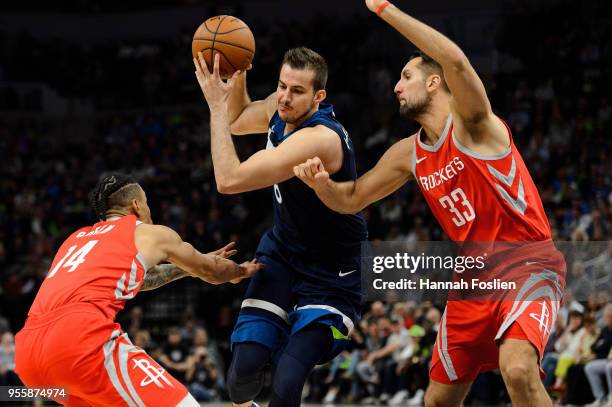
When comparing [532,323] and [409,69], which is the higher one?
[409,69]

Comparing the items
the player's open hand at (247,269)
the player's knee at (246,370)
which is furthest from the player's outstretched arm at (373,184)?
the player's knee at (246,370)

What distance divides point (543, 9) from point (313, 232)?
14.1m

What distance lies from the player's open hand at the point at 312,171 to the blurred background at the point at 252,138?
6.42m

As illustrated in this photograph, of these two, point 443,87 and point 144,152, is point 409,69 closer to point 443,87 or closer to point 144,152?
point 443,87

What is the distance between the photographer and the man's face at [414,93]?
5352mm

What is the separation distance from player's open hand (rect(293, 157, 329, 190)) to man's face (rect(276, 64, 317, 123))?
A: 492mm

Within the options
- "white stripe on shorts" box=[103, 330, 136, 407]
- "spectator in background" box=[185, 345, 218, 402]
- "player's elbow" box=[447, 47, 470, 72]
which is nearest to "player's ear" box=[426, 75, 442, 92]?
"player's elbow" box=[447, 47, 470, 72]

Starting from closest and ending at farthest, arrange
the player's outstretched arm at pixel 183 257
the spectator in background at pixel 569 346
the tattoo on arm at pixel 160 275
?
the player's outstretched arm at pixel 183 257 < the tattoo on arm at pixel 160 275 < the spectator in background at pixel 569 346

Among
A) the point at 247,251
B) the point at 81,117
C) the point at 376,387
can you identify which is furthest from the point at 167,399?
the point at 81,117

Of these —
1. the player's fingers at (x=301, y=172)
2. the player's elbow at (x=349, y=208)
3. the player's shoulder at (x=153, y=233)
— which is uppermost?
the player's fingers at (x=301, y=172)

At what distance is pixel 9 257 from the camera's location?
61.1 feet

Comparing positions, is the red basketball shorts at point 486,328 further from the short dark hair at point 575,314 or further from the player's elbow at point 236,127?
the short dark hair at point 575,314

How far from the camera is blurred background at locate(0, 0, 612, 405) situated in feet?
42.7

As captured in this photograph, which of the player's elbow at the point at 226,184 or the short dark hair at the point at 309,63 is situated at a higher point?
the short dark hair at the point at 309,63
